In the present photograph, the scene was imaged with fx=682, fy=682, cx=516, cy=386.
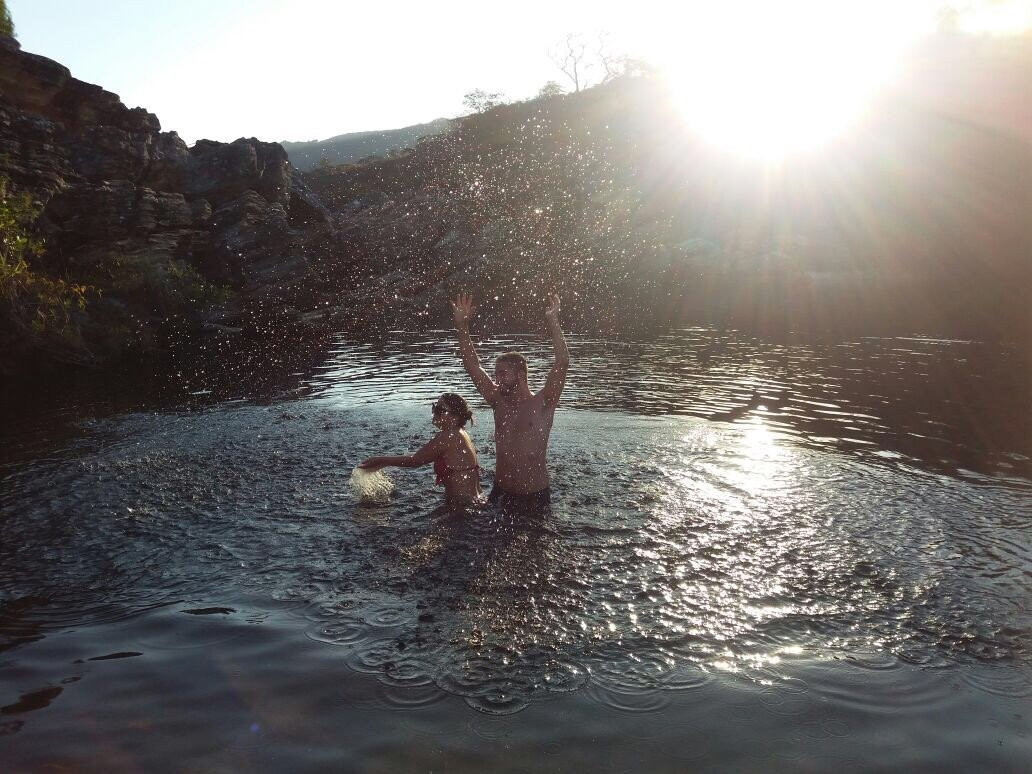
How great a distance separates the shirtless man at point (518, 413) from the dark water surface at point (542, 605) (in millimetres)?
498

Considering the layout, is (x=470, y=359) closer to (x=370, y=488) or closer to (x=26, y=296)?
(x=370, y=488)

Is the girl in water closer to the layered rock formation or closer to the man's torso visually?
the man's torso

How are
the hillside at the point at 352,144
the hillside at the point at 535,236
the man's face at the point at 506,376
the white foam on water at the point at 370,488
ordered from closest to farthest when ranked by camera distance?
the man's face at the point at 506,376 < the white foam on water at the point at 370,488 < the hillside at the point at 535,236 < the hillside at the point at 352,144

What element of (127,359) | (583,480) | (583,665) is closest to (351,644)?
(583,665)

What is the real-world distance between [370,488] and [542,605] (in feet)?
11.8

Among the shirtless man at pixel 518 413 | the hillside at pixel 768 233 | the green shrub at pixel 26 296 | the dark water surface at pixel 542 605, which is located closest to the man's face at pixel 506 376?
the shirtless man at pixel 518 413

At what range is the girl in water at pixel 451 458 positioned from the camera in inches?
310

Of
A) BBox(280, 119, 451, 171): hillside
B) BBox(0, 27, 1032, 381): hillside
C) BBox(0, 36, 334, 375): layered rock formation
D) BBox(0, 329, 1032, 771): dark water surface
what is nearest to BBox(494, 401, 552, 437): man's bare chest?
BBox(0, 329, 1032, 771): dark water surface

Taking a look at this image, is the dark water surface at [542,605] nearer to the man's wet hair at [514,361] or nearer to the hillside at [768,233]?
the man's wet hair at [514,361]

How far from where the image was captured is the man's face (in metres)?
7.71

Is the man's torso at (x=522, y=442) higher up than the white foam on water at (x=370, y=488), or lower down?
higher up

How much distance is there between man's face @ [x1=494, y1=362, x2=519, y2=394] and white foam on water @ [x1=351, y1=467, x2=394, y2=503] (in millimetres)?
2158

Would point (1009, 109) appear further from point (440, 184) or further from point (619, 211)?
point (440, 184)

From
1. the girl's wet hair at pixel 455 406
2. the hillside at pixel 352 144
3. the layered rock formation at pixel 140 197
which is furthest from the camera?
the hillside at pixel 352 144
